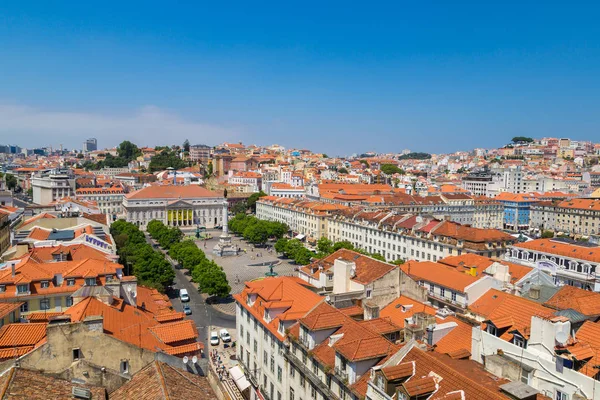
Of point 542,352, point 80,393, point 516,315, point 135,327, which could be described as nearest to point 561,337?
point 542,352

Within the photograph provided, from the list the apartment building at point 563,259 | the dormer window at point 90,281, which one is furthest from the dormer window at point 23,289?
the apartment building at point 563,259

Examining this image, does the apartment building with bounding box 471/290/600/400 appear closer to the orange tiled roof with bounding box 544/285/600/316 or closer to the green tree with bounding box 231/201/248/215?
the orange tiled roof with bounding box 544/285/600/316

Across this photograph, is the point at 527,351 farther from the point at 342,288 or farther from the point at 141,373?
the point at 141,373

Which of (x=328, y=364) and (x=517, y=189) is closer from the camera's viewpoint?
(x=328, y=364)

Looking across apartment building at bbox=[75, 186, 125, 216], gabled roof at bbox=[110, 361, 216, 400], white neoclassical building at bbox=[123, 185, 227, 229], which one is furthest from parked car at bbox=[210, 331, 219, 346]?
apartment building at bbox=[75, 186, 125, 216]

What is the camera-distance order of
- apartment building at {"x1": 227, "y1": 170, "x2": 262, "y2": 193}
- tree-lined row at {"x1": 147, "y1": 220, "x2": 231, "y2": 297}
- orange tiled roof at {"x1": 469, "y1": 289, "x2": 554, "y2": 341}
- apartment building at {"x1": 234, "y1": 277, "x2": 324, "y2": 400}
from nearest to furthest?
orange tiled roof at {"x1": 469, "y1": 289, "x2": 554, "y2": 341}
apartment building at {"x1": 234, "y1": 277, "x2": 324, "y2": 400}
tree-lined row at {"x1": 147, "y1": 220, "x2": 231, "y2": 297}
apartment building at {"x1": 227, "y1": 170, "x2": 262, "y2": 193}

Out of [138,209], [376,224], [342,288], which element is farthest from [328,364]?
[138,209]
